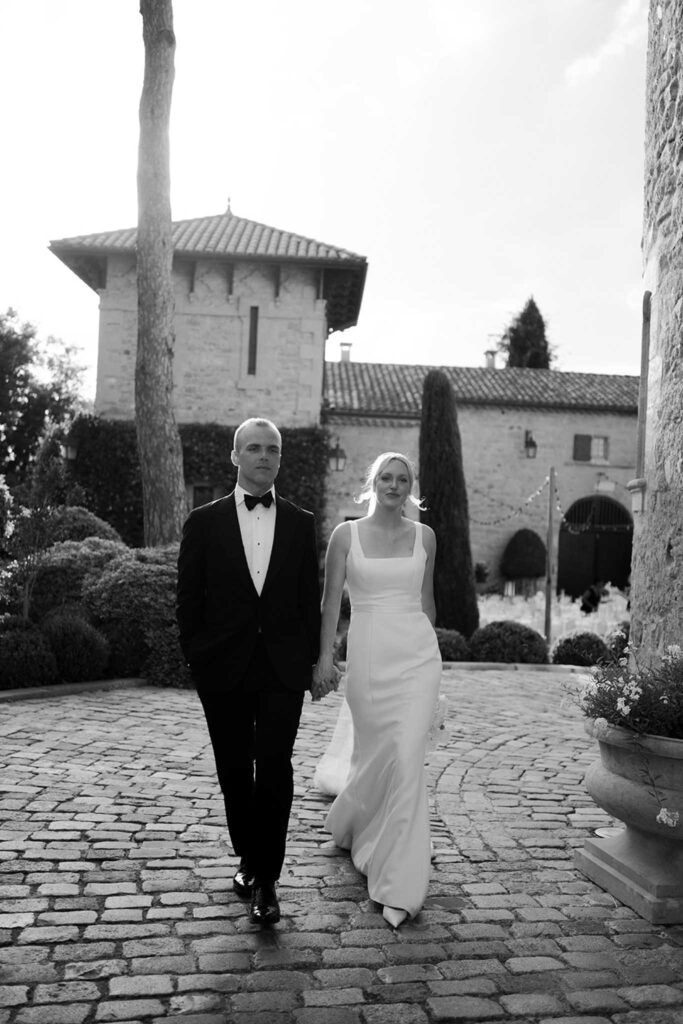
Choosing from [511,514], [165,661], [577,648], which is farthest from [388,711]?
[511,514]

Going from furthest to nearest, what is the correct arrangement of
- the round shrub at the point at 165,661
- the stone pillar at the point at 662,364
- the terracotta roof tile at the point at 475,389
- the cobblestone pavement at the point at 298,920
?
the terracotta roof tile at the point at 475,389, the round shrub at the point at 165,661, the stone pillar at the point at 662,364, the cobblestone pavement at the point at 298,920

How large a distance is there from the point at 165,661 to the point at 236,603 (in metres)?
6.50

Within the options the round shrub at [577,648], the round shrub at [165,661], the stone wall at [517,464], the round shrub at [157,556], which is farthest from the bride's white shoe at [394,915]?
the stone wall at [517,464]

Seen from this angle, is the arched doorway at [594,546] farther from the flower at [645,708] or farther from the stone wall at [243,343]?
the flower at [645,708]

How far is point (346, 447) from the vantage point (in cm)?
2445

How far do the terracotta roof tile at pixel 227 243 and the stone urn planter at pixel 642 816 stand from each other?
60.1ft

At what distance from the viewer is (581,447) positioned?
86.6 ft

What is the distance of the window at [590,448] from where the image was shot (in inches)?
1037

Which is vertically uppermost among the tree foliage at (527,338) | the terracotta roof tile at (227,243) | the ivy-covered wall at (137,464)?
the tree foliage at (527,338)

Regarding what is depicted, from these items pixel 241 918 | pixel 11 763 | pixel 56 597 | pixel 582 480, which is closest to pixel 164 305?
pixel 56 597

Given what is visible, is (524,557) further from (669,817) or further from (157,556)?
(669,817)

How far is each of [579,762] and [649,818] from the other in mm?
3153

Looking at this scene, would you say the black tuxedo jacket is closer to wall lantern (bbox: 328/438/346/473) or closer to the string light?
wall lantern (bbox: 328/438/346/473)

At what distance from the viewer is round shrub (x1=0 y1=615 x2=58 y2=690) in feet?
28.4
